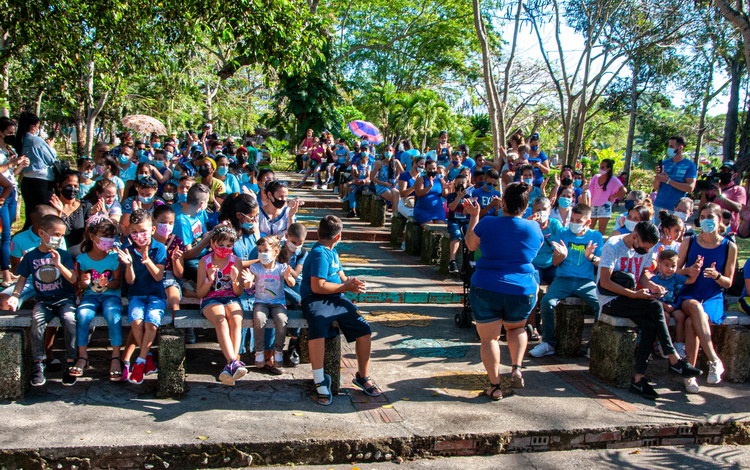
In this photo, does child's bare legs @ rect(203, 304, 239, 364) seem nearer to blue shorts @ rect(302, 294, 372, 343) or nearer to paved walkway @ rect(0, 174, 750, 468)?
paved walkway @ rect(0, 174, 750, 468)

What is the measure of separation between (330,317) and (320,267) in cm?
43

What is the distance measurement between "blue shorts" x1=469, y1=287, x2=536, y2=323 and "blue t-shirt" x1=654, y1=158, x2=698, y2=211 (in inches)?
225

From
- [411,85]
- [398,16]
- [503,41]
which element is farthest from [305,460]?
[411,85]

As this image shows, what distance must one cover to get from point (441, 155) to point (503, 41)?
666 inches

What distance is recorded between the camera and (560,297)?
6.83 meters

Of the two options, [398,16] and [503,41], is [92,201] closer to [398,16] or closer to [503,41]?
[503,41]

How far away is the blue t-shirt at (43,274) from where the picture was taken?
5.43 meters

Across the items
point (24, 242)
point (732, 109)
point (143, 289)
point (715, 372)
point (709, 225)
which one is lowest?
point (715, 372)

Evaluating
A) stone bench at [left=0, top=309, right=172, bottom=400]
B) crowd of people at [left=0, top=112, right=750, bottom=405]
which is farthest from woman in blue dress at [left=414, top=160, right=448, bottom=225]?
stone bench at [left=0, top=309, right=172, bottom=400]

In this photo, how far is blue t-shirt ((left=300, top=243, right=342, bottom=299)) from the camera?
5335 mm

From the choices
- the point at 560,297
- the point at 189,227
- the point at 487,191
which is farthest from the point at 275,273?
the point at 487,191

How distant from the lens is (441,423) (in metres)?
4.98

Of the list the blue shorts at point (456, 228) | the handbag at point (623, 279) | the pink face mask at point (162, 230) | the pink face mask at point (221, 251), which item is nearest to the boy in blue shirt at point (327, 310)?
the pink face mask at point (221, 251)

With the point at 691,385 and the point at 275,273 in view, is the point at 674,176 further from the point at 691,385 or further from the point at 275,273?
the point at 275,273
